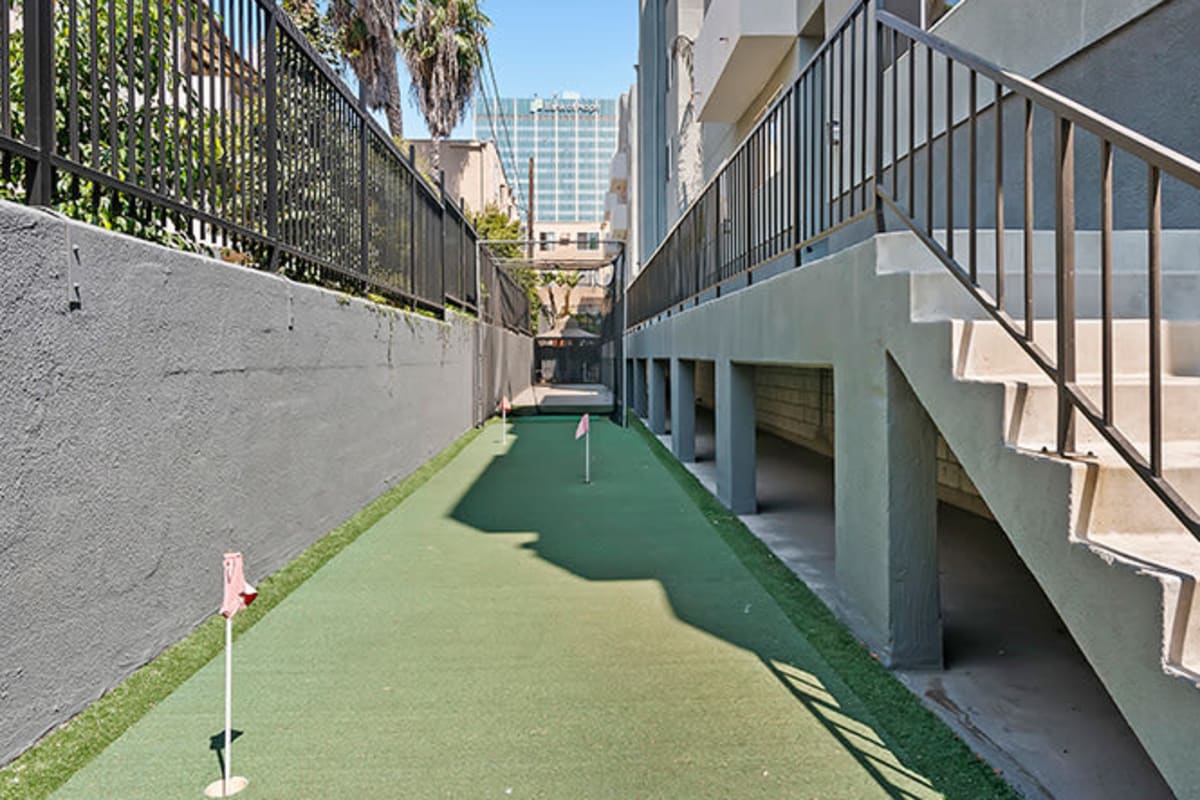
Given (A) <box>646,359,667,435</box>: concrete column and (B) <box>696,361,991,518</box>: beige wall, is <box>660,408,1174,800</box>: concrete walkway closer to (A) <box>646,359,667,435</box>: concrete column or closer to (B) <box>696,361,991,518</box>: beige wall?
(B) <box>696,361,991,518</box>: beige wall

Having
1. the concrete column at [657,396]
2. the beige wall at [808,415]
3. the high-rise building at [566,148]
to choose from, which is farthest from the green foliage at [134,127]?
the high-rise building at [566,148]

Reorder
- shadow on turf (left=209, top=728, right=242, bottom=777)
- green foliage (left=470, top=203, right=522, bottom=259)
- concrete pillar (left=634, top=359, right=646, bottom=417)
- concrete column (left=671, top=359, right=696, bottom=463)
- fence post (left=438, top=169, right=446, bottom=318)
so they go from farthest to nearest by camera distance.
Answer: green foliage (left=470, top=203, right=522, bottom=259)
concrete pillar (left=634, top=359, right=646, bottom=417)
fence post (left=438, top=169, right=446, bottom=318)
concrete column (left=671, top=359, right=696, bottom=463)
shadow on turf (left=209, top=728, right=242, bottom=777)

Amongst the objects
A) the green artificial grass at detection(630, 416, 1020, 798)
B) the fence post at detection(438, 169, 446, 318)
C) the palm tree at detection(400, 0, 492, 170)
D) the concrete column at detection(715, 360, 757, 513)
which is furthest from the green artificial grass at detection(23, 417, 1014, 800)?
the palm tree at detection(400, 0, 492, 170)

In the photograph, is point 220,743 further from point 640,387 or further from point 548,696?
point 640,387

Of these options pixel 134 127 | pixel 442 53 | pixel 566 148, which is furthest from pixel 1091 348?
pixel 566 148

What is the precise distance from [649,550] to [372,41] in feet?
56.3

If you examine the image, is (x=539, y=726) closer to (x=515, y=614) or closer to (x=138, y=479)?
(x=515, y=614)

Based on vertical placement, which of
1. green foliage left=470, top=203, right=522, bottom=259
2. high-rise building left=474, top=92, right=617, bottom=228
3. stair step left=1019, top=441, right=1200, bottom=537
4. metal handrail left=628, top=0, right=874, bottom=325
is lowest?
stair step left=1019, top=441, right=1200, bottom=537

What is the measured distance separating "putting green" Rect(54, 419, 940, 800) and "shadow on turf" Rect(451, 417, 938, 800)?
0.02 meters

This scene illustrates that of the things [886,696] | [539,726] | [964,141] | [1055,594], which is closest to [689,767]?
[539,726]

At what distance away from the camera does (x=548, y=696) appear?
272 cm

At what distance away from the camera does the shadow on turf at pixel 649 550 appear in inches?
101

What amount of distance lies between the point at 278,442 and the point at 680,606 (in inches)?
93.5

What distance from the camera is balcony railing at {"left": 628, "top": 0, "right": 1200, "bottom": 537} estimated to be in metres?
1.82
